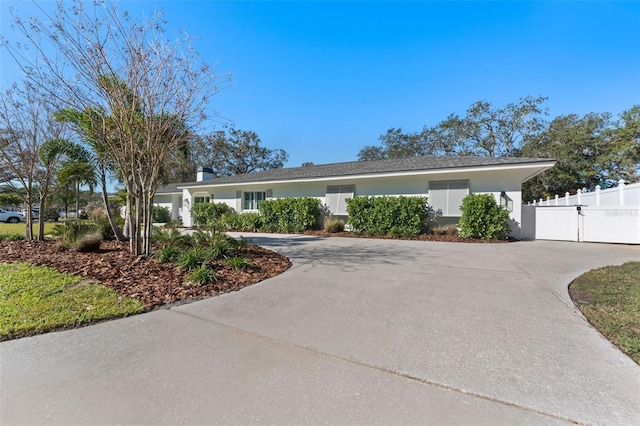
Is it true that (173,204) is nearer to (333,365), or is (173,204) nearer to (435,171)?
(435,171)

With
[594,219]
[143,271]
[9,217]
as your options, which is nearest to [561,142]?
[594,219]

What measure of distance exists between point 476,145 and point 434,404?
32500 mm

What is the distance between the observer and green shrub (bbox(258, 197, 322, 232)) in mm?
15219

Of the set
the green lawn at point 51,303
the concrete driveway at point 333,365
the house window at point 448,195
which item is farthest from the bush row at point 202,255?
the house window at point 448,195

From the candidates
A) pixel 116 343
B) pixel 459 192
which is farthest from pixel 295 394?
pixel 459 192

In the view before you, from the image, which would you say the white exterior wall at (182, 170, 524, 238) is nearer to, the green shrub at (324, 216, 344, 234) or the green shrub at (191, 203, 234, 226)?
the green shrub at (191, 203, 234, 226)

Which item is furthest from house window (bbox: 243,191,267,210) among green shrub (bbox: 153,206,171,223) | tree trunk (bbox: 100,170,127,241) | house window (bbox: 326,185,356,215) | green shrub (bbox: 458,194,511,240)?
green shrub (bbox: 458,194,511,240)

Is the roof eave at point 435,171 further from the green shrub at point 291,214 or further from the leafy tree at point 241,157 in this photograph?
the leafy tree at point 241,157

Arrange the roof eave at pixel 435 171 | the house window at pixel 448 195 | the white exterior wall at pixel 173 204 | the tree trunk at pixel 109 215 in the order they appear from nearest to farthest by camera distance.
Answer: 1. the tree trunk at pixel 109 215
2. the roof eave at pixel 435 171
3. the house window at pixel 448 195
4. the white exterior wall at pixel 173 204

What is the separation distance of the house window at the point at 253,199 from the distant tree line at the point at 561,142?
2297cm

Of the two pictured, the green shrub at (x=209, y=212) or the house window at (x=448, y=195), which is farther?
the green shrub at (x=209, y=212)

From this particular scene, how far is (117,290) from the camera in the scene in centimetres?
445

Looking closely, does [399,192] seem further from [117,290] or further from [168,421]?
[168,421]

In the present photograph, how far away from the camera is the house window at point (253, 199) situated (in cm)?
1841
